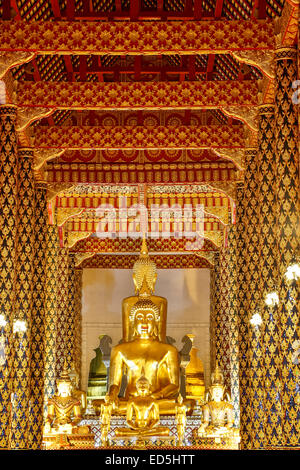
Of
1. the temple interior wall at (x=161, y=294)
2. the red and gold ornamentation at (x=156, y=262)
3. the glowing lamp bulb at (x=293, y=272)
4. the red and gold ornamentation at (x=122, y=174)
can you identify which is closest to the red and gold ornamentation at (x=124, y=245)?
the red and gold ornamentation at (x=156, y=262)

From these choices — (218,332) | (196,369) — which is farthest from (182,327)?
(218,332)

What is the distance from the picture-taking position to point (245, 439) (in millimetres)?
14961

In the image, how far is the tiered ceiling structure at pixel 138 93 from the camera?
1204 centimetres

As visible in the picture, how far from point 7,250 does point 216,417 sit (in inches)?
205

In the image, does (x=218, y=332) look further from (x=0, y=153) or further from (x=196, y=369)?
(x=0, y=153)

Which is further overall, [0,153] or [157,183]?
[157,183]

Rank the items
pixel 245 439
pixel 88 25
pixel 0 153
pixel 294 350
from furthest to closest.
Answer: pixel 245 439 < pixel 0 153 < pixel 88 25 < pixel 294 350

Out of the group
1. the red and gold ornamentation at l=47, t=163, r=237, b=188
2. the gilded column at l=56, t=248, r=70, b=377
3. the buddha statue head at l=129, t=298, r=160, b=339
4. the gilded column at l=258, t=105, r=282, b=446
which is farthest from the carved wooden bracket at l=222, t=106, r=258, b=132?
the gilded column at l=56, t=248, r=70, b=377

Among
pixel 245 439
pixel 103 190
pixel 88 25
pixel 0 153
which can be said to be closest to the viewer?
pixel 88 25

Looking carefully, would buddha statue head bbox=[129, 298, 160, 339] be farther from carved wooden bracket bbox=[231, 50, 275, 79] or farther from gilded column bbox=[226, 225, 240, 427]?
carved wooden bracket bbox=[231, 50, 275, 79]

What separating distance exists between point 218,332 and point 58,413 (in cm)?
774

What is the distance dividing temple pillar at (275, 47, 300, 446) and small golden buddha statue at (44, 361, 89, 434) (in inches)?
219

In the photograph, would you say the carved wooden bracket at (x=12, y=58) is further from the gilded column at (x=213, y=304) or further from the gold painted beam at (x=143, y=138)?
the gilded column at (x=213, y=304)

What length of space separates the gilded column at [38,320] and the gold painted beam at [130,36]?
5982 mm
